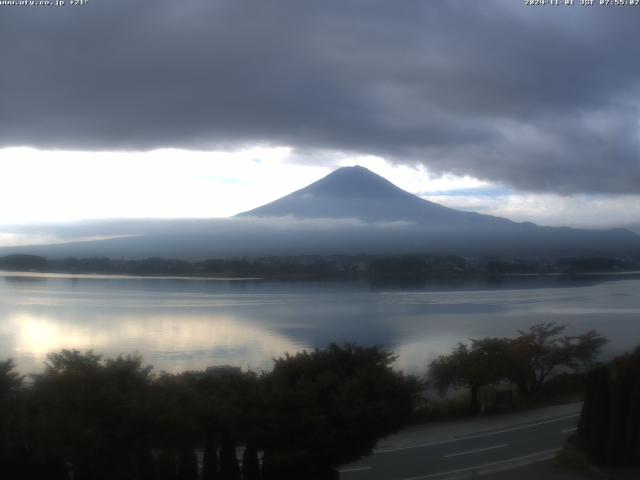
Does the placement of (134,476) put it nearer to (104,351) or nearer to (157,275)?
(104,351)

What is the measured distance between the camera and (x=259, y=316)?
71.3 feet

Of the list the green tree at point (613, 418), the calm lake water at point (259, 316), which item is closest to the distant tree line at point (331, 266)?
the calm lake water at point (259, 316)

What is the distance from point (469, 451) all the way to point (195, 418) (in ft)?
16.7

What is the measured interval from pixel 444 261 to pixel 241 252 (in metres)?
8.35

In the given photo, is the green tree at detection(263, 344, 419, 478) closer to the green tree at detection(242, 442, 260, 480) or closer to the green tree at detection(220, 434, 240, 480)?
the green tree at detection(242, 442, 260, 480)

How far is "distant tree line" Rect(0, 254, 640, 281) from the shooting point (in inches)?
889

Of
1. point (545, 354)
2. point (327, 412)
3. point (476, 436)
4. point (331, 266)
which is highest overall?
point (331, 266)

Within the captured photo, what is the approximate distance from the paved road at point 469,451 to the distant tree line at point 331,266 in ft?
41.6

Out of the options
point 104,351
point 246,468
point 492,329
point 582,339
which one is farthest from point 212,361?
point 492,329

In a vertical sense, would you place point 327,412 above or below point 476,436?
above

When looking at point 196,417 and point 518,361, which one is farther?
point 518,361

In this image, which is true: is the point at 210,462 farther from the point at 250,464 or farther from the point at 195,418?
the point at 195,418

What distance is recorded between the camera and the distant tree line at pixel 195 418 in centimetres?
750

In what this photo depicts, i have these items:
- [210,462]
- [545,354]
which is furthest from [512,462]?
[545,354]
